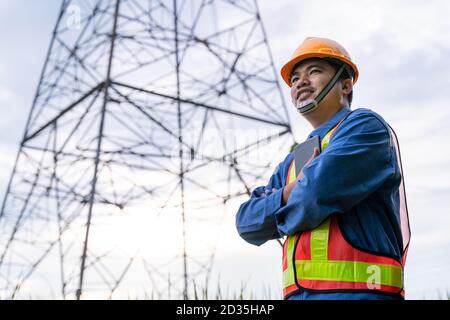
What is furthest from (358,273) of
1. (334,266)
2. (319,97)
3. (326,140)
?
(319,97)

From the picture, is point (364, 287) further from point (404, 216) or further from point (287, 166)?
point (287, 166)

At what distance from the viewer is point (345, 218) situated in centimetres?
164

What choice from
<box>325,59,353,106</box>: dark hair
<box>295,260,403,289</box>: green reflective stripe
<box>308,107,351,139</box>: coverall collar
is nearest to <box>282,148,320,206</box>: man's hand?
<box>308,107,351,139</box>: coverall collar

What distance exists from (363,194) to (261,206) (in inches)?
13.5

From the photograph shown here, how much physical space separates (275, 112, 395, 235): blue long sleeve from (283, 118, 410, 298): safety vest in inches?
1.7

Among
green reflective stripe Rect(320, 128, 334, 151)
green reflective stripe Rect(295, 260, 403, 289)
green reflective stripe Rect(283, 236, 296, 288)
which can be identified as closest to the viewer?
green reflective stripe Rect(295, 260, 403, 289)

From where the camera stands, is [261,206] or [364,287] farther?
[261,206]

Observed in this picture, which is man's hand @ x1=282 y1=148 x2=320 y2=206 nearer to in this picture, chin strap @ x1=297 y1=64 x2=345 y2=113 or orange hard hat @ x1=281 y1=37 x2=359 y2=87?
chin strap @ x1=297 y1=64 x2=345 y2=113

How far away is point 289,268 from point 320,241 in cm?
14

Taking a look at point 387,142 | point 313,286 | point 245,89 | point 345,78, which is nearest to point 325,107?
point 345,78

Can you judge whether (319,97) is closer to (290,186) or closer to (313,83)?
(313,83)

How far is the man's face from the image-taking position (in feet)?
6.29

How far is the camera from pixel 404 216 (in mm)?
1785

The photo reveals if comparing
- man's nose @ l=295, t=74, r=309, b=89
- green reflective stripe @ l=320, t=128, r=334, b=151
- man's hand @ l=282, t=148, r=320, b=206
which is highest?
man's nose @ l=295, t=74, r=309, b=89
